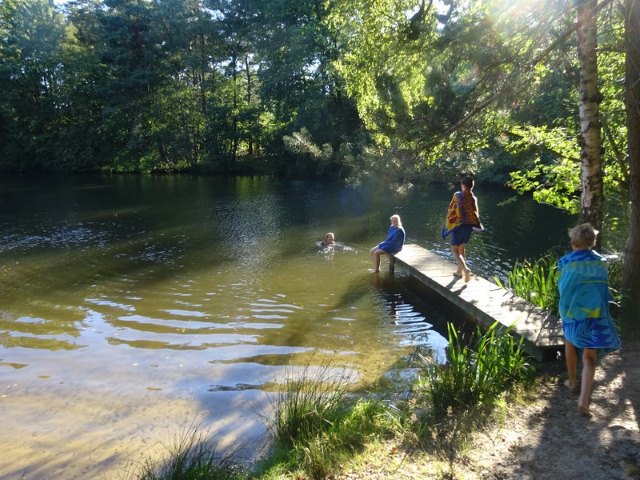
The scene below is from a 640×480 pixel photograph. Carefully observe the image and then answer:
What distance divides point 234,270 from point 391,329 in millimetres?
5030

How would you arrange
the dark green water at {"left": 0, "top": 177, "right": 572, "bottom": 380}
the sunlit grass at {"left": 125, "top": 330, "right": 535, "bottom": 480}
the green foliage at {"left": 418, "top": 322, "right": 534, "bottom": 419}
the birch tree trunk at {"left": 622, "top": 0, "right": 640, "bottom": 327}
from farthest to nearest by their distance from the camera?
1. the dark green water at {"left": 0, "top": 177, "right": 572, "bottom": 380}
2. the birch tree trunk at {"left": 622, "top": 0, "right": 640, "bottom": 327}
3. the green foliage at {"left": 418, "top": 322, "right": 534, "bottom": 419}
4. the sunlit grass at {"left": 125, "top": 330, "right": 535, "bottom": 480}

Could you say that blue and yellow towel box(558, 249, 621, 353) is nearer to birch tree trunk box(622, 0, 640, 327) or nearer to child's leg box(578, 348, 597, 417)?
child's leg box(578, 348, 597, 417)

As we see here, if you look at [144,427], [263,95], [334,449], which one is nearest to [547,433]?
[334,449]

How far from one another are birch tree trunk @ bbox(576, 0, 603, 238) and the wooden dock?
146 cm

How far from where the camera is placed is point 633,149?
581 cm

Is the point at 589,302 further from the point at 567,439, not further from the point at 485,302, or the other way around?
the point at 485,302

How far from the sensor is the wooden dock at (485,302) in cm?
546

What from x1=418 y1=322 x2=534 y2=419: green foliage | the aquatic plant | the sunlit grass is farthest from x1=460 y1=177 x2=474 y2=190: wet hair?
the aquatic plant

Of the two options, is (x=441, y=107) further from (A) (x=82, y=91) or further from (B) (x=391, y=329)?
(A) (x=82, y=91)

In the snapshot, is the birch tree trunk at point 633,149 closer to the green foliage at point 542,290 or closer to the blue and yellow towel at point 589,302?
the green foliage at point 542,290

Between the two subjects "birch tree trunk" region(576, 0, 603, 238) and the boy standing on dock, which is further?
the boy standing on dock

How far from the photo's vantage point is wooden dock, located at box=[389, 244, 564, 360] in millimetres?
5461

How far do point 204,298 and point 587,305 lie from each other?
7001mm

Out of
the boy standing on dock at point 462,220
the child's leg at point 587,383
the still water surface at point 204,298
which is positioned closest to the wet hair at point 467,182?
the boy standing on dock at point 462,220
